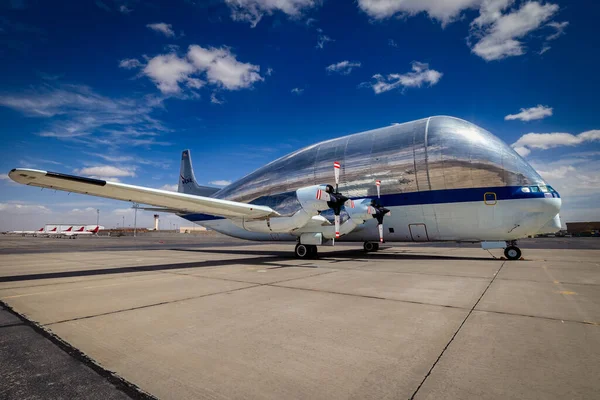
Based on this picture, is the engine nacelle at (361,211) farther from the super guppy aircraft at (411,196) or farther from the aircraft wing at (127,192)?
the aircraft wing at (127,192)

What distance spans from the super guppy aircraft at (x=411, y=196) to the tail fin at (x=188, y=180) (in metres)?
10.6

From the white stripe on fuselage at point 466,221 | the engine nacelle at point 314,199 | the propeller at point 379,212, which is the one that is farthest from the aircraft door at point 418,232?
the engine nacelle at point 314,199

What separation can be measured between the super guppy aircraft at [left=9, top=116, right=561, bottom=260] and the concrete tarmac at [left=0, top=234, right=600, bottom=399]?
6.38m

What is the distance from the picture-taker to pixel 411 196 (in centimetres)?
1546

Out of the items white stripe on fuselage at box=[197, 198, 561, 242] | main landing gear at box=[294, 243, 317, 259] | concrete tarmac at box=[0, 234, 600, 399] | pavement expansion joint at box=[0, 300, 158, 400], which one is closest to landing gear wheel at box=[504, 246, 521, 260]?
white stripe on fuselage at box=[197, 198, 561, 242]

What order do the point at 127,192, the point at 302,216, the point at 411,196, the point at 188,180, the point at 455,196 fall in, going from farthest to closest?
the point at 188,180, the point at 411,196, the point at 455,196, the point at 302,216, the point at 127,192

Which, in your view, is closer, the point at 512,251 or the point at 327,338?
the point at 327,338

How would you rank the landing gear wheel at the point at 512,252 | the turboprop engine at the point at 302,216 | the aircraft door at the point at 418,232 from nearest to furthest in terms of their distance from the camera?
the turboprop engine at the point at 302,216
the landing gear wheel at the point at 512,252
the aircraft door at the point at 418,232

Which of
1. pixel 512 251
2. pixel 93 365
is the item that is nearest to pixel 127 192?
pixel 93 365

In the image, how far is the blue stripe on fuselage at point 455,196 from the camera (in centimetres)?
1360

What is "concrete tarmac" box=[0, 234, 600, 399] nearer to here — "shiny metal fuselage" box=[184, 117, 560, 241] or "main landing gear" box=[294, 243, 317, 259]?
"shiny metal fuselage" box=[184, 117, 560, 241]

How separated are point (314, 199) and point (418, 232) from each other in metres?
6.40

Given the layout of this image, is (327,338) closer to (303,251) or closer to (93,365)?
(93,365)

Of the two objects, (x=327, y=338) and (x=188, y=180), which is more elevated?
(x=188, y=180)
